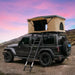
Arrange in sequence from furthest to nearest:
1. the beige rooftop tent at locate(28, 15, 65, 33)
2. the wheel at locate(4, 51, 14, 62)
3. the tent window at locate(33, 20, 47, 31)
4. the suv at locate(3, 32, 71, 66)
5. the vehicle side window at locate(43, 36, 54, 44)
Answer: the wheel at locate(4, 51, 14, 62) → the tent window at locate(33, 20, 47, 31) → the beige rooftop tent at locate(28, 15, 65, 33) → the vehicle side window at locate(43, 36, 54, 44) → the suv at locate(3, 32, 71, 66)

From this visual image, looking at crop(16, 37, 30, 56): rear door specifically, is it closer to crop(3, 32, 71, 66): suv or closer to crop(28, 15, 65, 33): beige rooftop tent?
crop(3, 32, 71, 66): suv

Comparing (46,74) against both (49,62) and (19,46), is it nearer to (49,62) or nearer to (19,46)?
(49,62)

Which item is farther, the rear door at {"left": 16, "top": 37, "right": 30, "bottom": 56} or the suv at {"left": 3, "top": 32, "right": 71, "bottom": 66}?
the rear door at {"left": 16, "top": 37, "right": 30, "bottom": 56}

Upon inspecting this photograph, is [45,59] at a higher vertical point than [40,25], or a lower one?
lower

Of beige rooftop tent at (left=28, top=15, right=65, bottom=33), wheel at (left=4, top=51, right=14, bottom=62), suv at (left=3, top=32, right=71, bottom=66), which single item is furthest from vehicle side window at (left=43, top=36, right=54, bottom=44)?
wheel at (left=4, top=51, right=14, bottom=62)

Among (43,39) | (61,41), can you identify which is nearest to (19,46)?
(43,39)

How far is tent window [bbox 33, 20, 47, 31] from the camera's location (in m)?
12.2

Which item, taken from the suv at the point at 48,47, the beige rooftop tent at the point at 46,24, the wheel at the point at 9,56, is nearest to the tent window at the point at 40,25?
the beige rooftop tent at the point at 46,24

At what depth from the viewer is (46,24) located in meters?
12.1

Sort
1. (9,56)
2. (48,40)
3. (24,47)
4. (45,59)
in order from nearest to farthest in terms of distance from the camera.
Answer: (45,59) < (48,40) < (24,47) < (9,56)

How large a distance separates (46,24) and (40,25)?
0.45 metres

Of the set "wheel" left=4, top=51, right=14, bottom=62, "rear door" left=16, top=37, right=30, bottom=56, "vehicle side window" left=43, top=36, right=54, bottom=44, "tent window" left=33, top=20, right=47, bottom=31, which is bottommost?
"wheel" left=4, top=51, right=14, bottom=62

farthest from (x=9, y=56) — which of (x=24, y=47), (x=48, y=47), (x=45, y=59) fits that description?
(x=48, y=47)

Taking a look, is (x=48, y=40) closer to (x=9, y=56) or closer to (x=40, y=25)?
(x=40, y=25)
